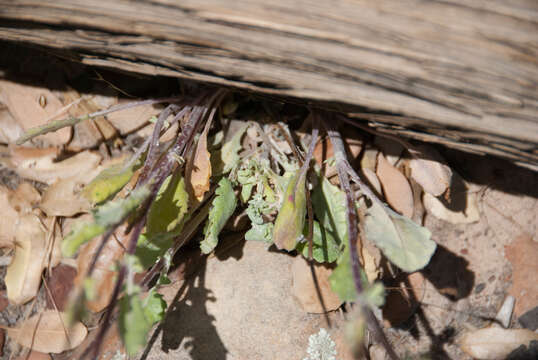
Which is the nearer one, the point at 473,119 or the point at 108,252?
the point at 473,119

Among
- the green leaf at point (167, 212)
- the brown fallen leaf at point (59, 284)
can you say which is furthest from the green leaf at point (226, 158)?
the brown fallen leaf at point (59, 284)

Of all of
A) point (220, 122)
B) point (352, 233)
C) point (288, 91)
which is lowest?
point (352, 233)

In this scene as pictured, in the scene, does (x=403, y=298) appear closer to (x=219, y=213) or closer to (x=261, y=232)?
(x=261, y=232)

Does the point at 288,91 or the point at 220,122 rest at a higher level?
the point at 288,91

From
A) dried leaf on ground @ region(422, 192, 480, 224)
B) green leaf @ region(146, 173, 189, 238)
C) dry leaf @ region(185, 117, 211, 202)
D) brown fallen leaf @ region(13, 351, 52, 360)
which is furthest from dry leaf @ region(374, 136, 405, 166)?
brown fallen leaf @ region(13, 351, 52, 360)

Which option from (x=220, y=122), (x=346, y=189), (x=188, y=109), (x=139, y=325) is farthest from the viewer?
(x=220, y=122)

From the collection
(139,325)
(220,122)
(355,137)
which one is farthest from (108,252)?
(355,137)

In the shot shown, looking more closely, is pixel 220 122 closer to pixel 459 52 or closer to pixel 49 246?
pixel 49 246
